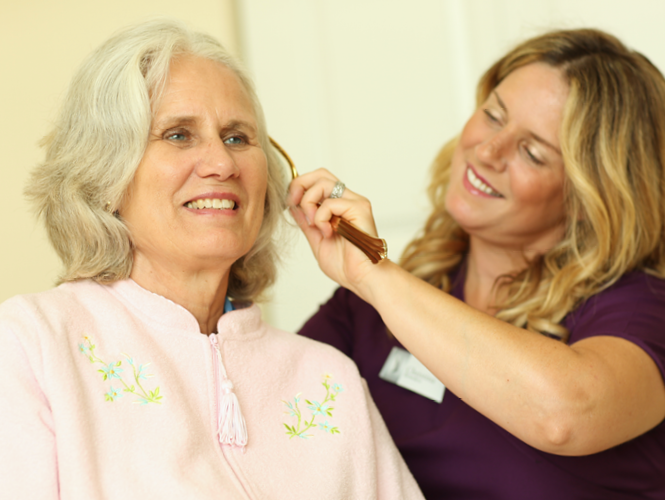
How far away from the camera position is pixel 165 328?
1.23m

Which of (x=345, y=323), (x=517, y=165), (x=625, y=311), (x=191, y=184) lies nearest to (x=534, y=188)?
(x=517, y=165)

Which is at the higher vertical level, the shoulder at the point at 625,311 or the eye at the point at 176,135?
the eye at the point at 176,135

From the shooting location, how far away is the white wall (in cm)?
271

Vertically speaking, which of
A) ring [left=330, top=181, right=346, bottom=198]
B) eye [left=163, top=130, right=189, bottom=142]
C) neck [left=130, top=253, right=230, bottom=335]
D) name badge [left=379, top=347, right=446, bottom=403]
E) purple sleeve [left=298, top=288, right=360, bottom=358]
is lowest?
name badge [left=379, top=347, right=446, bottom=403]

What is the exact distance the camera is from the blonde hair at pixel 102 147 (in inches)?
47.6

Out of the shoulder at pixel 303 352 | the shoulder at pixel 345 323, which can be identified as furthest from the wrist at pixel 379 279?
the shoulder at pixel 345 323

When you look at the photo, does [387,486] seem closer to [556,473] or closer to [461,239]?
[556,473]

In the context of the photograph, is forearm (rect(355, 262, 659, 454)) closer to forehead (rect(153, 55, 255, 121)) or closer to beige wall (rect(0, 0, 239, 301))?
forehead (rect(153, 55, 255, 121))

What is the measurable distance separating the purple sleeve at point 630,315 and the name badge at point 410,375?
0.35m

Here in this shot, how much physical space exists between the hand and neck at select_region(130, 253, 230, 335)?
279 mm

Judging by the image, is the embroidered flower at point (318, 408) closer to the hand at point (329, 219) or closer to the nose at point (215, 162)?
the hand at point (329, 219)

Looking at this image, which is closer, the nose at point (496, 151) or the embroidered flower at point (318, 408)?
the embroidered flower at point (318, 408)

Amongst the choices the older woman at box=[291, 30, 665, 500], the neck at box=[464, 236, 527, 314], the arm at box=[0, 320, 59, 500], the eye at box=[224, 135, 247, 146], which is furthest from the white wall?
the arm at box=[0, 320, 59, 500]

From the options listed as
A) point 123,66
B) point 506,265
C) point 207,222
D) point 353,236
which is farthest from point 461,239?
point 123,66
